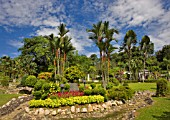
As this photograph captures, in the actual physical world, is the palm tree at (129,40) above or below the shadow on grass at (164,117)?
above

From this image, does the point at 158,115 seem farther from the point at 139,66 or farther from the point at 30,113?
the point at 139,66

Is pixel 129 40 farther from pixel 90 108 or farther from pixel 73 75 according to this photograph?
pixel 90 108

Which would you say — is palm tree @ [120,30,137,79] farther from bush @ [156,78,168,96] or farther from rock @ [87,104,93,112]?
rock @ [87,104,93,112]

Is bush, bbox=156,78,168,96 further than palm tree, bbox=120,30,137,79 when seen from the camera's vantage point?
No

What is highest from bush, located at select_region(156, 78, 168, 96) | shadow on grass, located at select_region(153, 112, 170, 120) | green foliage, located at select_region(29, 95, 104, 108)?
bush, located at select_region(156, 78, 168, 96)

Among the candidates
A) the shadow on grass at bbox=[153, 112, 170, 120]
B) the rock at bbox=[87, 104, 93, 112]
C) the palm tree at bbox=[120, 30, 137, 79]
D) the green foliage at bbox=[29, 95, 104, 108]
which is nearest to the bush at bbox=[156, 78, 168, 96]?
the shadow on grass at bbox=[153, 112, 170, 120]

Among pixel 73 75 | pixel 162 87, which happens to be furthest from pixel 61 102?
pixel 73 75

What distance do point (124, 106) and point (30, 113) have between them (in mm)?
8180

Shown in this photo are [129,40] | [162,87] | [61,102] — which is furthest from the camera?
[129,40]

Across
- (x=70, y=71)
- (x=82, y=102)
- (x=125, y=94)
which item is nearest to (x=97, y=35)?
(x=70, y=71)

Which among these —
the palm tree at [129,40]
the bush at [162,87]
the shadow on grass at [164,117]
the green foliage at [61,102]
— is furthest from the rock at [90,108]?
the palm tree at [129,40]

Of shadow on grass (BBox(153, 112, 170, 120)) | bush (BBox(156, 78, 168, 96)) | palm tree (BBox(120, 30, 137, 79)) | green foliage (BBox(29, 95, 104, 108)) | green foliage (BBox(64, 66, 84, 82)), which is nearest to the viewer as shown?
shadow on grass (BBox(153, 112, 170, 120))

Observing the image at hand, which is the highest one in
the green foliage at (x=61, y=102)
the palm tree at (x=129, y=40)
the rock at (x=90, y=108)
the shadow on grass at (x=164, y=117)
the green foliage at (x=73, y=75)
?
the palm tree at (x=129, y=40)

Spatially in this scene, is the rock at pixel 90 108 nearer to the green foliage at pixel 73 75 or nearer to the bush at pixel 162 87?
the bush at pixel 162 87
